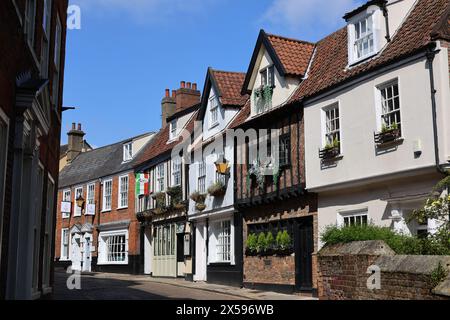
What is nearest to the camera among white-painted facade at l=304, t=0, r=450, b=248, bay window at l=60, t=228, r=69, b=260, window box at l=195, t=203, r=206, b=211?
white-painted facade at l=304, t=0, r=450, b=248

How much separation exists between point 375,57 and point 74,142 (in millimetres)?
35325

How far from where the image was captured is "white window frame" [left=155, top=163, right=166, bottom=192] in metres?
29.4

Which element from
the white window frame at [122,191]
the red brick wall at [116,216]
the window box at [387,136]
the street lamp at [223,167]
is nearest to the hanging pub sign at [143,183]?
the red brick wall at [116,216]

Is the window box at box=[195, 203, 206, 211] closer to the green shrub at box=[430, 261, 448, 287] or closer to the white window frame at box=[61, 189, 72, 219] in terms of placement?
the green shrub at box=[430, 261, 448, 287]

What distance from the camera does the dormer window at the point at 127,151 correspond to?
→ 34728 millimetres

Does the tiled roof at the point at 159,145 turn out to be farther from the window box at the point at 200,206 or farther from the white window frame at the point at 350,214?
the white window frame at the point at 350,214

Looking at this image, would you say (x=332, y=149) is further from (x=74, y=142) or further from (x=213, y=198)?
(x=74, y=142)

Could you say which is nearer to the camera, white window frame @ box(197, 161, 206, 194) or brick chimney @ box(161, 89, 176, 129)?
white window frame @ box(197, 161, 206, 194)

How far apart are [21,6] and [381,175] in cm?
922

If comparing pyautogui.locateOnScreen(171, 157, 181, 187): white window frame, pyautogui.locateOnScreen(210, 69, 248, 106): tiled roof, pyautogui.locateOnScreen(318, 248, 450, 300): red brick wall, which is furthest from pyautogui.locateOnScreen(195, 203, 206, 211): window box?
pyautogui.locateOnScreen(318, 248, 450, 300): red brick wall

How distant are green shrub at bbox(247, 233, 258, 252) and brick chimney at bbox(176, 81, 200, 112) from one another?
12658 millimetres

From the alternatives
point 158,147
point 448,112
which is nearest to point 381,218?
point 448,112

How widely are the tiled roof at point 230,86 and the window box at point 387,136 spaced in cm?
936
